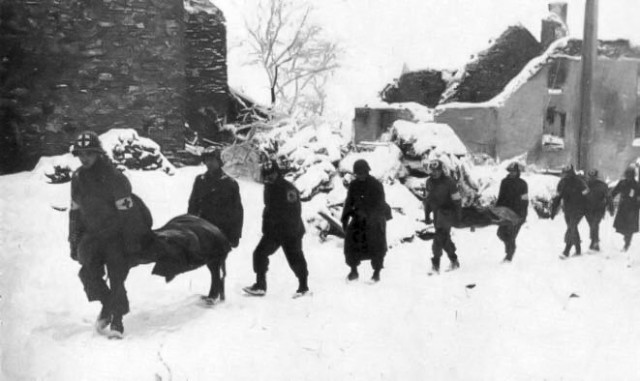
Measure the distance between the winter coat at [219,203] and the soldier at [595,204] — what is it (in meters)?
4.19

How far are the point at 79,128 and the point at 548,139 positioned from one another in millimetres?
9969

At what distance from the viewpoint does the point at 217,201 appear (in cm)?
572

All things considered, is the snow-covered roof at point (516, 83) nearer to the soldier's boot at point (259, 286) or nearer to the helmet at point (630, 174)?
the helmet at point (630, 174)

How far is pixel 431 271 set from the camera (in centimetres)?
723

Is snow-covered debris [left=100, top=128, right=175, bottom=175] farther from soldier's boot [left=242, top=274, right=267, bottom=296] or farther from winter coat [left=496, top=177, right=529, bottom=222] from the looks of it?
winter coat [left=496, top=177, right=529, bottom=222]

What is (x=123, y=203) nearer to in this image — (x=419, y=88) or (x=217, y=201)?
(x=217, y=201)

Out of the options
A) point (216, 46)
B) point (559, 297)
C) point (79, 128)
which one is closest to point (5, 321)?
point (79, 128)

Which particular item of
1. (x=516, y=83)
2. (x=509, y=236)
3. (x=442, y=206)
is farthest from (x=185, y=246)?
(x=516, y=83)

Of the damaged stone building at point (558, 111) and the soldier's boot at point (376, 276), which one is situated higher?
the damaged stone building at point (558, 111)

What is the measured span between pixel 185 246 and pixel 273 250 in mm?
1211

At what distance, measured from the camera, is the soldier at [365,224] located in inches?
263

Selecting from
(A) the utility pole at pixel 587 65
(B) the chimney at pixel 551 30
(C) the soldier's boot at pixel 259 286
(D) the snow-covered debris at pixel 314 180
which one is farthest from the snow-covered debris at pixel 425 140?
(B) the chimney at pixel 551 30

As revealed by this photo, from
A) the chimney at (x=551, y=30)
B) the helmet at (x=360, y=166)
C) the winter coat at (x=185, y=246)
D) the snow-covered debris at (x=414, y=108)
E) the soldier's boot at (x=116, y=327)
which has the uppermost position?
the chimney at (x=551, y=30)

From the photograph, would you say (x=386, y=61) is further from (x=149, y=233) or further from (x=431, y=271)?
(x=149, y=233)
